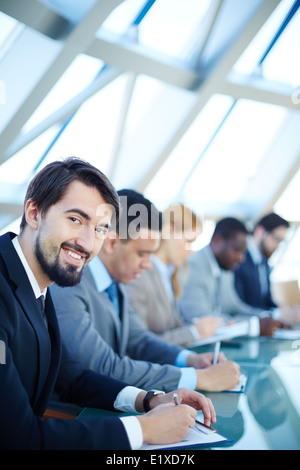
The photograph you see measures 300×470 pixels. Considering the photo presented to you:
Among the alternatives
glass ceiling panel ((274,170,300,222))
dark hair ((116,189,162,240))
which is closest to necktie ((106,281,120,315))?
dark hair ((116,189,162,240))

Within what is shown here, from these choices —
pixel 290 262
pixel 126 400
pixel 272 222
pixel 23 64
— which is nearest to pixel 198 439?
pixel 126 400

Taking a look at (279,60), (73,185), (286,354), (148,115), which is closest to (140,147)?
(148,115)

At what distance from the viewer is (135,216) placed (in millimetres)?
2131

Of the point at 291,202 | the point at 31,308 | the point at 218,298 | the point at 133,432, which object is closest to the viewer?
the point at 133,432

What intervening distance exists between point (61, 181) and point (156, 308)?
162 centimetres

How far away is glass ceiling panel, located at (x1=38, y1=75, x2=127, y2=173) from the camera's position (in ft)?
18.4

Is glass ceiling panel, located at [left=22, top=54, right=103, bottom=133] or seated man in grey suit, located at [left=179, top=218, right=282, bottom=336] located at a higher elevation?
glass ceiling panel, located at [left=22, top=54, right=103, bottom=133]

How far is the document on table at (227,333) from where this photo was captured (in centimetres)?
A: 261

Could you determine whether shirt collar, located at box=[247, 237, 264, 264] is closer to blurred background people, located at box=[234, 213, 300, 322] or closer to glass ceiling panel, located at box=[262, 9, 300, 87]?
blurred background people, located at box=[234, 213, 300, 322]

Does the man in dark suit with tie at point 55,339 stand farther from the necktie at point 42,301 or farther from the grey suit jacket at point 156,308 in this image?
the grey suit jacket at point 156,308

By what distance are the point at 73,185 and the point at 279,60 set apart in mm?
→ 6550

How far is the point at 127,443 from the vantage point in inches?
41.9

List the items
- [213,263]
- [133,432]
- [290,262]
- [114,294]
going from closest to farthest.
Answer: [133,432]
[114,294]
[213,263]
[290,262]

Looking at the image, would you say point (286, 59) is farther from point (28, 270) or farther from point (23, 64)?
point (28, 270)
